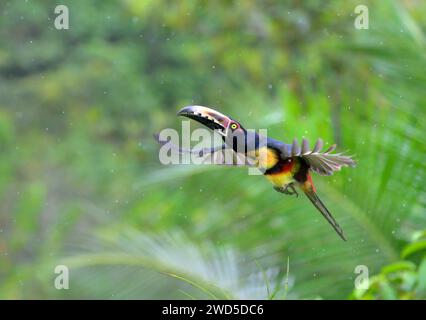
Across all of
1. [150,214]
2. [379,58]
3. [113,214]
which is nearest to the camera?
[379,58]

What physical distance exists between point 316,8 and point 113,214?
5.57 ft

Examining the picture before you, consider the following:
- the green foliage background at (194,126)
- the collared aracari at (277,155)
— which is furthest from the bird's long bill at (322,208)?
the green foliage background at (194,126)

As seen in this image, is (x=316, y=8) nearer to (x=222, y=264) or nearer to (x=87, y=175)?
(x=87, y=175)

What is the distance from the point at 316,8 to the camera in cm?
336

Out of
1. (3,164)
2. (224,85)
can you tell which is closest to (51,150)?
(3,164)

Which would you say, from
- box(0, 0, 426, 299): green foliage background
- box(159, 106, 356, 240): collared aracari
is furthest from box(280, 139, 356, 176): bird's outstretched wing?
box(0, 0, 426, 299): green foliage background

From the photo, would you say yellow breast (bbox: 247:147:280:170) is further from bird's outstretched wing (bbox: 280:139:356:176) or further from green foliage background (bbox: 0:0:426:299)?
green foliage background (bbox: 0:0:426:299)

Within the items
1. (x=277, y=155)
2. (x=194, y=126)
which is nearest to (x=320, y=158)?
(x=277, y=155)

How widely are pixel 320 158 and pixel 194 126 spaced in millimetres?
220

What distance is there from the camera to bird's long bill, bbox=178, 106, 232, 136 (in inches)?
19.7

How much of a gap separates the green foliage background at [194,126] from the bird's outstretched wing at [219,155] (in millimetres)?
149

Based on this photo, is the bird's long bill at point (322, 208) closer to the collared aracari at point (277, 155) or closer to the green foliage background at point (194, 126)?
the collared aracari at point (277, 155)

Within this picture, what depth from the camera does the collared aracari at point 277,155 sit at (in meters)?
0.50

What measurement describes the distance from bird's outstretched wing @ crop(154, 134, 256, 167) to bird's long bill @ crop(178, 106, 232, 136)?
0.01 m
